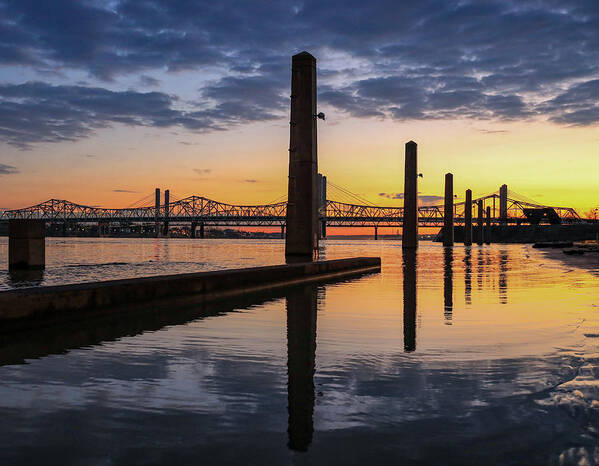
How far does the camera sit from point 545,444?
337 centimetres

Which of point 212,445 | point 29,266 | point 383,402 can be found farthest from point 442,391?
point 29,266

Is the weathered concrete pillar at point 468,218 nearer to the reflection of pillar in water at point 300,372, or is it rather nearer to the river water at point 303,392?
the reflection of pillar in water at point 300,372

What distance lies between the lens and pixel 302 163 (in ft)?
85.3

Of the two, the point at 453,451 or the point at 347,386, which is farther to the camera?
the point at 347,386

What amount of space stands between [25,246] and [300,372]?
67.0 ft

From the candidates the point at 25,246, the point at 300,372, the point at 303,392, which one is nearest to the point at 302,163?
the point at 25,246

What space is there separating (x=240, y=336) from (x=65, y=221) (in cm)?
16608

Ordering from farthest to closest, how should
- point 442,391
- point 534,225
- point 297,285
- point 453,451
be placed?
1. point 534,225
2. point 297,285
3. point 442,391
4. point 453,451

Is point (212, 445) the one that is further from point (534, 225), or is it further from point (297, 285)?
point (534, 225)

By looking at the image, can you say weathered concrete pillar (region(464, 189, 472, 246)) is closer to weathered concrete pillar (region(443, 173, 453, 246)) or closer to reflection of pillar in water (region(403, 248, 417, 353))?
weathered concrete pillar (region(443, 173, 453, 246))

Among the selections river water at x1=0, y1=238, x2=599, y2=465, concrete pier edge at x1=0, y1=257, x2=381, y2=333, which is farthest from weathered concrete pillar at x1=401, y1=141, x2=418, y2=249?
river water at x1=0, y1=238, x2=599, y2=465

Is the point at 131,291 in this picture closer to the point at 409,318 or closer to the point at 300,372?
→ the point at 409,318

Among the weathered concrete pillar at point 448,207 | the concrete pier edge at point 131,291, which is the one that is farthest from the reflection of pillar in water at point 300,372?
the weathered concrete pillar at point 448,207

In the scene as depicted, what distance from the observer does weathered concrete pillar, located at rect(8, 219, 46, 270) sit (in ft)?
74.8
